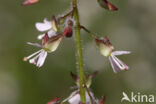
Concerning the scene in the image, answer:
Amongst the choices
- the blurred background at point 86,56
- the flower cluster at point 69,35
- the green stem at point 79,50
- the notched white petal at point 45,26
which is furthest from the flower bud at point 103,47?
the blurred background at point 86,56

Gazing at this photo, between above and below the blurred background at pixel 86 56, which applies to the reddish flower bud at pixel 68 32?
above

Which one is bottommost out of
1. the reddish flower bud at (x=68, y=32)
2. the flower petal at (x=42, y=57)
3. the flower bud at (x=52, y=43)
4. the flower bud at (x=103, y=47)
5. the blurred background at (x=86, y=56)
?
the blurred background at (x=86, y=56)

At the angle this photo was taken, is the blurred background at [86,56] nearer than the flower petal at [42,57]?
No

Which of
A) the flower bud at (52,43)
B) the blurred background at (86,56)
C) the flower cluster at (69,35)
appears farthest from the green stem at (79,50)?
the blurred background at (86,56)

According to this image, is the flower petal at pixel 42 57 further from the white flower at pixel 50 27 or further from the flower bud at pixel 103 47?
the flower bud at pixel 103 47

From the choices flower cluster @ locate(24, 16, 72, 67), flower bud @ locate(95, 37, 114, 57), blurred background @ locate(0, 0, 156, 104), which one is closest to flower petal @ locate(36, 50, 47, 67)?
flower cluster @ locate(24, 16, 72, 67)

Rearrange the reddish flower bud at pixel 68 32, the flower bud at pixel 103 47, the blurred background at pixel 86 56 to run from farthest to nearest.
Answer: the blurred background at pixel 86 56
the flower bud at pixel 103 47
the reddish flower bud at pixel 68 32

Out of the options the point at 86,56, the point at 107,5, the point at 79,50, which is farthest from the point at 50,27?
the point at 86,56

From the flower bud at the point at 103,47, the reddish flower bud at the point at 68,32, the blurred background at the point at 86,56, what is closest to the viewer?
the reddish flower bud at the point at 68,32

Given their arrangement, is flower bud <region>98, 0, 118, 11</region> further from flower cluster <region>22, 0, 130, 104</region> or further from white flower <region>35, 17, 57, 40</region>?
white flower <region>35, 17, 57, 40</region>
